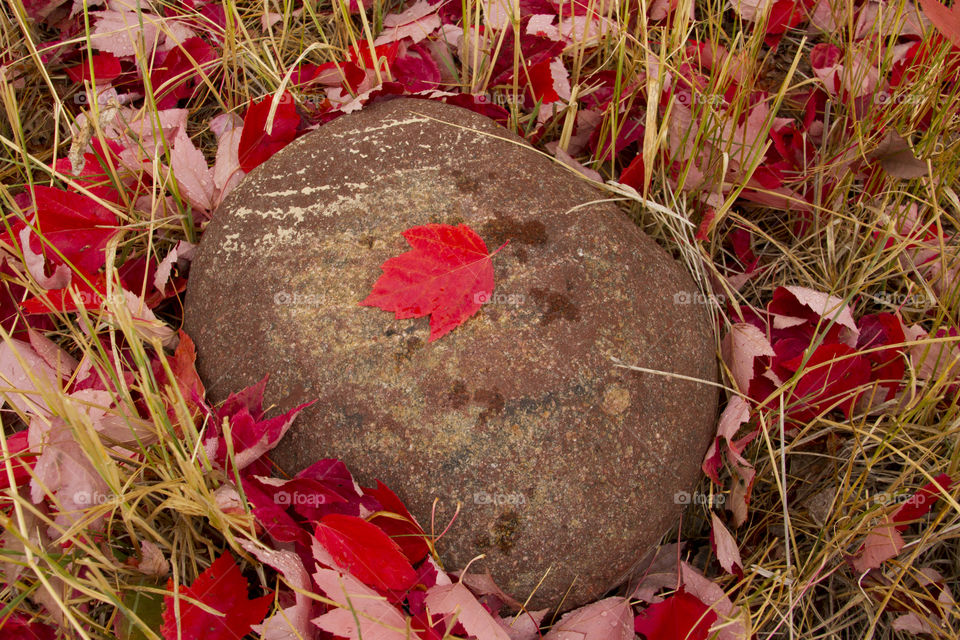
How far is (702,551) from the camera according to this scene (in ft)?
5.78

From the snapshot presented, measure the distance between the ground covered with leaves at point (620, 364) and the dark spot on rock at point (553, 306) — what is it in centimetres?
38

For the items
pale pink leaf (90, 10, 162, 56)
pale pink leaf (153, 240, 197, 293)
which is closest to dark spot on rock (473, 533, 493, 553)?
pale pink leaf (153, 240, 197, 293)

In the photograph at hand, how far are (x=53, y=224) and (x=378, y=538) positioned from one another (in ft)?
3.70

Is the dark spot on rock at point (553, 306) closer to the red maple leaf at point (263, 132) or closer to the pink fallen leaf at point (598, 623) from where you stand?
the pink fallen leaf at point (598, 623)

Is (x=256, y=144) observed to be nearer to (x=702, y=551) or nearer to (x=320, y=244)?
(x=320, y=244)

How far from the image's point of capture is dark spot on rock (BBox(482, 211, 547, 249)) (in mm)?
1565

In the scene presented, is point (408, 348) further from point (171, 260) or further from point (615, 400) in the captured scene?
point (171, 260)

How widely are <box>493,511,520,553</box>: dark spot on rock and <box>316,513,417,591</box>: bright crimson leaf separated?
0.20 m

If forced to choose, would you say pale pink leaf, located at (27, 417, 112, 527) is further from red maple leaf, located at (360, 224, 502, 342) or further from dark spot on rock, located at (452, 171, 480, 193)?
dark spot on rock, located at (452, 171, 480, 193)

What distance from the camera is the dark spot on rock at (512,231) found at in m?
1.57

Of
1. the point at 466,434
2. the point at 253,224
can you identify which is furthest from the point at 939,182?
the point at 253,224

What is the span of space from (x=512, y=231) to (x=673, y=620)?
928 millimetres

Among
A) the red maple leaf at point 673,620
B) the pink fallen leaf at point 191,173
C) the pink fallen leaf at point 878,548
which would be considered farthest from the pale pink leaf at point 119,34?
the pink fallen leaf at point 878,548

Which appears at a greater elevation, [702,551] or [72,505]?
[72,505]
